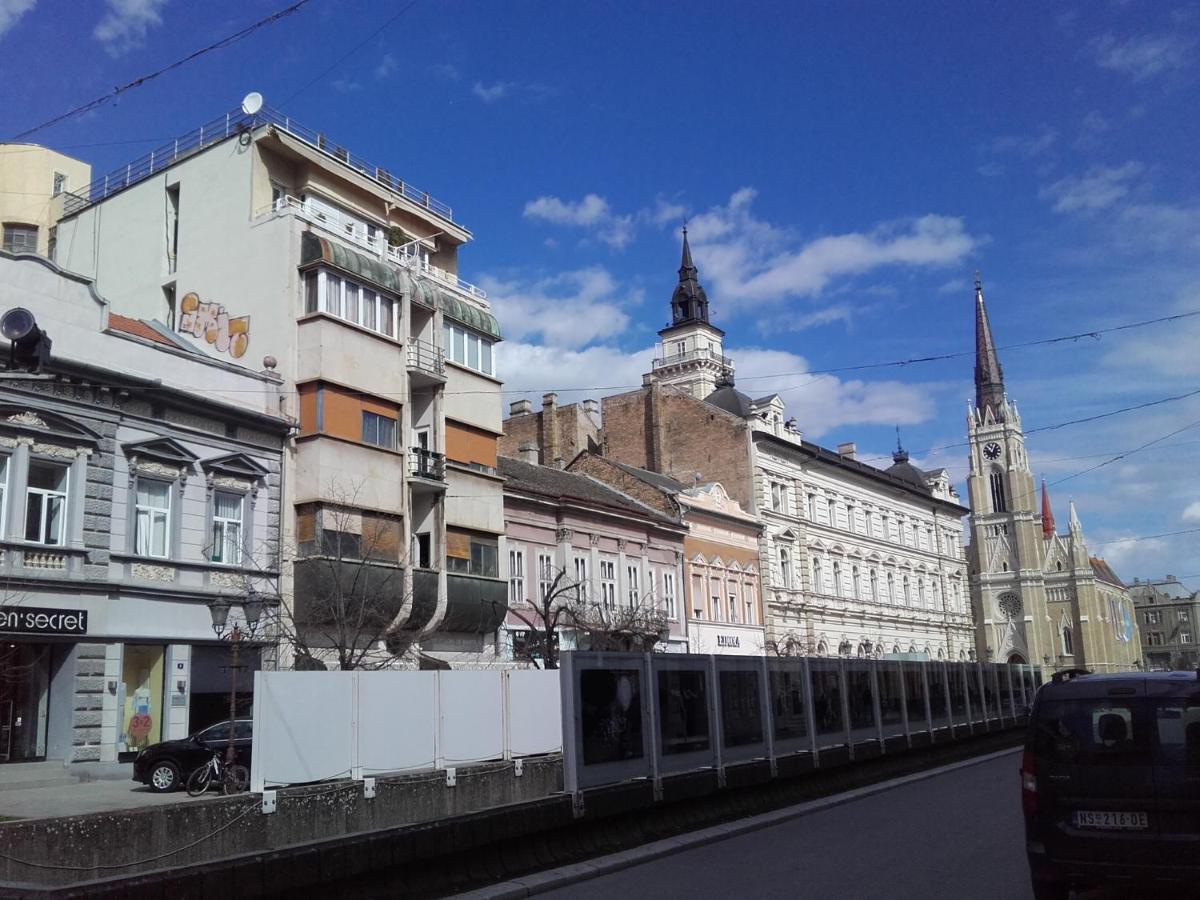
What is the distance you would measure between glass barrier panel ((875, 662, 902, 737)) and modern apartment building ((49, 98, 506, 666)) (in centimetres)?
1272

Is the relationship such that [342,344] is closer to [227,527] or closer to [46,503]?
[227,527]

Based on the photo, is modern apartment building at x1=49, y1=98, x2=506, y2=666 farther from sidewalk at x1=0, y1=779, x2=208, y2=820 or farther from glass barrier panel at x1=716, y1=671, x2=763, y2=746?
glass barrier panel at x1=716, y1=671, x2=763, y2=746

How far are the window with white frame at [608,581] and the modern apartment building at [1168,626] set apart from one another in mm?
143168

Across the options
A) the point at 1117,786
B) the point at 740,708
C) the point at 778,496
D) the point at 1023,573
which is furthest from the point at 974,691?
the point at 1023,573

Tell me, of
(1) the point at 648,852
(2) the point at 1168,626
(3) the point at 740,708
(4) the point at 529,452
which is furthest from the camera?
(2) the point at 1168,626

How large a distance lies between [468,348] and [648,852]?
79.2ft

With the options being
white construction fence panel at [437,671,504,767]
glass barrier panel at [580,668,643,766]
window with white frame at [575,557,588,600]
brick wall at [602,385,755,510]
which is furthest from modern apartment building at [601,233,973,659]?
glass barrier panel at [580,668,643,766]

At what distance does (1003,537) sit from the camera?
130875mm

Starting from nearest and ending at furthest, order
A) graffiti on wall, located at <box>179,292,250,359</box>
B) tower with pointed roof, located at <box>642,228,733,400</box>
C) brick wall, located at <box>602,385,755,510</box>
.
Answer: graffiti on wall, located at <box>179,292,250,359</box> → brick wall, located at <box>602,385,755,510</box> → tower with pointed roof, located at <box>642,228,733,400</box>

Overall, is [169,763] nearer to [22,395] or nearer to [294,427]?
[22,395]

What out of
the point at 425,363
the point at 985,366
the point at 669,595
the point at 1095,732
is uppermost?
the point at 985,366

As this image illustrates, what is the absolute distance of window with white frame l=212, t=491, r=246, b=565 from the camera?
87.3 feet

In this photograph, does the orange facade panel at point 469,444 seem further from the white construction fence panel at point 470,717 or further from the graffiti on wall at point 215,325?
the white construction fence panel at point 470,717

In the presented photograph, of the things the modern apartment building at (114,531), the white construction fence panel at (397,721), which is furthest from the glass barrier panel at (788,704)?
the modern apartment building at (114,531)
